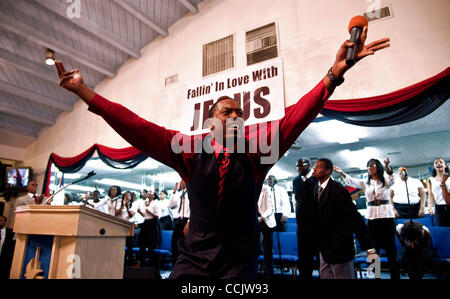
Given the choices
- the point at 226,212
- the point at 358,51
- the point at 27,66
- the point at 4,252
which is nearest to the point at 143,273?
the point at 226,212

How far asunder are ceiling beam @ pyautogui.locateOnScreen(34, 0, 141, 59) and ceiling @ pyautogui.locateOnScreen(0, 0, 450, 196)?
0.02 m

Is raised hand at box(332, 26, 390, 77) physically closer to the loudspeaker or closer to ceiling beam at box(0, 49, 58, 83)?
the loudspeaker

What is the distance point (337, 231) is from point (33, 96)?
23.5 feet

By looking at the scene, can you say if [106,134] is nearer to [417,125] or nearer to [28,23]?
[28,23]

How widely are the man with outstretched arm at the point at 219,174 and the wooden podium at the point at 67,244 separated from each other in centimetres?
103

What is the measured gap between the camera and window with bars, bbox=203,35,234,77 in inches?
185

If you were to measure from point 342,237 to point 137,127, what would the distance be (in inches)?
82.9

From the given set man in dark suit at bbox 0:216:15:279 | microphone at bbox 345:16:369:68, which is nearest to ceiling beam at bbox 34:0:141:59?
man in dark suit at bbox 0:216:15:279

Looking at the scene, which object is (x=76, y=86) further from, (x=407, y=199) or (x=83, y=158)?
(x=83, y=158)

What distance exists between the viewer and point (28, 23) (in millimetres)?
4992

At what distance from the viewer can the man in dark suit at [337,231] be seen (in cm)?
232

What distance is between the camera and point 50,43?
16.8 feet

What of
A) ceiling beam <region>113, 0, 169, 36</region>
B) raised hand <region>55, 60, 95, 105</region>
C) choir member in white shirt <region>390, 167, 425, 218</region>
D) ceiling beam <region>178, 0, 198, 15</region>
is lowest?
choir member in white shirt <region>390, 167, 425, 218</region>

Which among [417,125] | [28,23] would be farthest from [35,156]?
[417,125]
